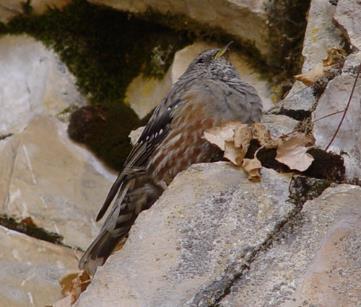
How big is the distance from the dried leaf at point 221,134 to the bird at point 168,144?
0.53 feet

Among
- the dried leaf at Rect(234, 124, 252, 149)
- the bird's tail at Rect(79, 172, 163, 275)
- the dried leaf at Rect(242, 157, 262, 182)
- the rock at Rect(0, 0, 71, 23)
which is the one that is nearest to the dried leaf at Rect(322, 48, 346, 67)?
the dried leaf at Rect(234, 124, 252, 149)

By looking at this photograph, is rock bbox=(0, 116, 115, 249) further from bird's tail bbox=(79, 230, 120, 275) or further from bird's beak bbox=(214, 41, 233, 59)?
bird's beak bbox=(214, 41, 233, 59)

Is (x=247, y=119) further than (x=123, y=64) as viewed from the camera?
No

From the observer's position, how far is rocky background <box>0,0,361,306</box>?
3561 millimetres

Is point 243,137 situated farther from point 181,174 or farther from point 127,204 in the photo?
point 127,204

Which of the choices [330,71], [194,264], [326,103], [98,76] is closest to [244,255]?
[194,264]

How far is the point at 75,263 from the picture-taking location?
4.92 m

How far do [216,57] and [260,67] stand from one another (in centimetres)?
28

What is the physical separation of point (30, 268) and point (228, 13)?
1.55 meters

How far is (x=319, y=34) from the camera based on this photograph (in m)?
5.16

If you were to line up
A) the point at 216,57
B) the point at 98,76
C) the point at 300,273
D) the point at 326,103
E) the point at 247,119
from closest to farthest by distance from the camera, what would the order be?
the point at 300,273 < the point at 326,103 < the point at 247,119 < the point at 216,57 < the point at 98,76

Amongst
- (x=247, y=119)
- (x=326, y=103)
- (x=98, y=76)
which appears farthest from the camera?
(x=98, y=76)

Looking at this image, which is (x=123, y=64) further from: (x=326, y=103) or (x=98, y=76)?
(x=326, y=103)

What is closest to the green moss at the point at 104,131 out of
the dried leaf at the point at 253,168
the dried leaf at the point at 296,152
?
the dried leaf at the point at 296,152
